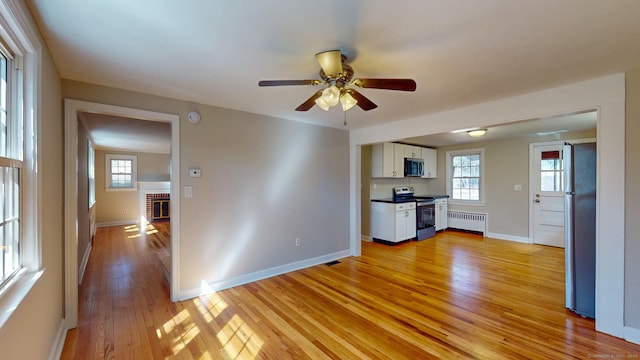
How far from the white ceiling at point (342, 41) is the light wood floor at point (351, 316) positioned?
2188 millimetres

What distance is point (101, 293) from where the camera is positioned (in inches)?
120

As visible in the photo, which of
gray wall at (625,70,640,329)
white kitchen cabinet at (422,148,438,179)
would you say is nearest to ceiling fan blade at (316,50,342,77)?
gray wall at (625,70,640,329)

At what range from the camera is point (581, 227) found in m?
2.64

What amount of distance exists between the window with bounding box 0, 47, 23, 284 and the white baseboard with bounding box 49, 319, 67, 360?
882 mm

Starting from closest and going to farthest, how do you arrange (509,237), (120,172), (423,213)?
(509,237) → (423,213) → (120,172)

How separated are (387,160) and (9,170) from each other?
5.05 meters

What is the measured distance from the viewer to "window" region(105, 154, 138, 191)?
741cm

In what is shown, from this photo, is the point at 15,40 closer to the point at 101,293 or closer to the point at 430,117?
the point at 101,293

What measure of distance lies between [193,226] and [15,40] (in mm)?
2069

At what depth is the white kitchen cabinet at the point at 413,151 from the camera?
5928mm

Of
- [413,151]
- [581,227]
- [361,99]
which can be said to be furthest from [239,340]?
[413,151]

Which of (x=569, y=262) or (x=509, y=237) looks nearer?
(x=569, y=262)

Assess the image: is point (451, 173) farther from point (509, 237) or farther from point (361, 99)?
point (361, 99)

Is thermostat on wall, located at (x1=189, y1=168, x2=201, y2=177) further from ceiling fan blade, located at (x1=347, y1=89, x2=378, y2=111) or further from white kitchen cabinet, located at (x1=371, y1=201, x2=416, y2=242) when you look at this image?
white kitchen cabinet, located at (x1=371, y1=201, x2=416, y2=242)
